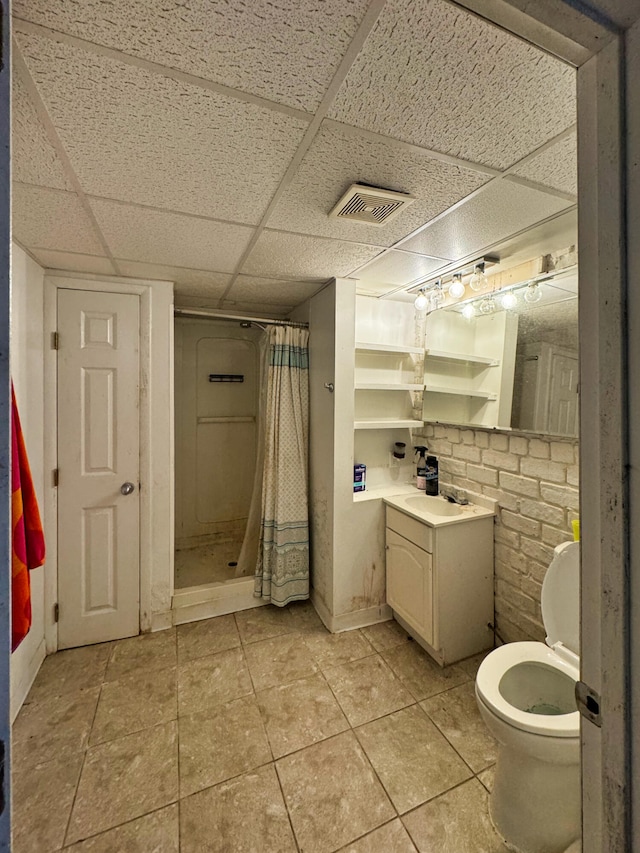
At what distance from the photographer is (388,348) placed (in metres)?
2.40

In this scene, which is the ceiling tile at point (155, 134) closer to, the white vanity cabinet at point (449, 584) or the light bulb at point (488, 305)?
the light bulb at point (488, 305)

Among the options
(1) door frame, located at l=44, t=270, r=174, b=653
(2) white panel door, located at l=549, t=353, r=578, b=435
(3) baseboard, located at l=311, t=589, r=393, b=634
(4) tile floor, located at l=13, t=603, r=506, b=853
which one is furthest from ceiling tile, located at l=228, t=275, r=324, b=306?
(4) tile floor, located at l=13, t=603, r=506, b=853

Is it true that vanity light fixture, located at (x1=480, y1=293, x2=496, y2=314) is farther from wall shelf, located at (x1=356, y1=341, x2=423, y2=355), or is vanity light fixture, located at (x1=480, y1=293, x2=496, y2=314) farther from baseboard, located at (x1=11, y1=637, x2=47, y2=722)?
baseboard, located at (x1=11, y1=637, x2=47, y2=722)

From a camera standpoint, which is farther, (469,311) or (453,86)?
(469,311)

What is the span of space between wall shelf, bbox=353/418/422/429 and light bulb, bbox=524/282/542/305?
0.97 m

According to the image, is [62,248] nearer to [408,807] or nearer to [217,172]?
[217,172]

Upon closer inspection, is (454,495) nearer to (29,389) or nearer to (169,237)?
(169,237)

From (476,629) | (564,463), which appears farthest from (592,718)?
(476,629)

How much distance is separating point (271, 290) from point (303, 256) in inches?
24.4

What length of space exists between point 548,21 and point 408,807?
2.14 meters

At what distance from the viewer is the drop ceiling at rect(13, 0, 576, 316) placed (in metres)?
0.70

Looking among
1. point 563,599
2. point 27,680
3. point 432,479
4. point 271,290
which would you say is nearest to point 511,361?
point 432,479

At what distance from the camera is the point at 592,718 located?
567mm

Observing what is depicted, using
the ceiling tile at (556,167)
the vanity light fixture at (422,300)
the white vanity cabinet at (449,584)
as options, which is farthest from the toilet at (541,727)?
the vanity light fixture at (422,300)
